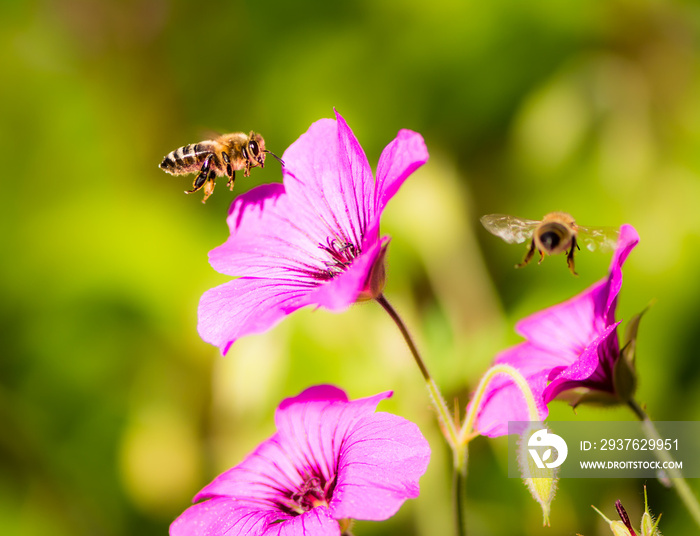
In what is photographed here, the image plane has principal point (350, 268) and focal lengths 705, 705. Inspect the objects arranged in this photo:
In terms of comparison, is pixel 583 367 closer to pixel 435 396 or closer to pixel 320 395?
pixel 435 396

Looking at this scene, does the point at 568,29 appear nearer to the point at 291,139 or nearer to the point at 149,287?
the point at 291,139

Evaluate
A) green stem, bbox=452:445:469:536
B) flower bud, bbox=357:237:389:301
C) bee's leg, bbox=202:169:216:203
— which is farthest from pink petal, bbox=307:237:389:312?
bee's leg, bbox=202:169:216:203

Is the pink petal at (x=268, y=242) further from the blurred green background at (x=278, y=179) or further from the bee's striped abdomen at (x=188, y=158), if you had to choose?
the blurred green background at (x=278, y=179)

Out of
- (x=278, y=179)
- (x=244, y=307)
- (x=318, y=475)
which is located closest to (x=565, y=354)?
(x=318, y=475)

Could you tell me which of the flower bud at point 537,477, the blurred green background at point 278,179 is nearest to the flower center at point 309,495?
the flower bud at point 537,477

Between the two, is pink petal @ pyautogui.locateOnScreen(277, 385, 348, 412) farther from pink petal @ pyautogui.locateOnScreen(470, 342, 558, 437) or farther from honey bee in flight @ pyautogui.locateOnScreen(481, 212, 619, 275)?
honey bee in flight @ pyautogui.locateOnScreen(481, 212, 619, 275)
